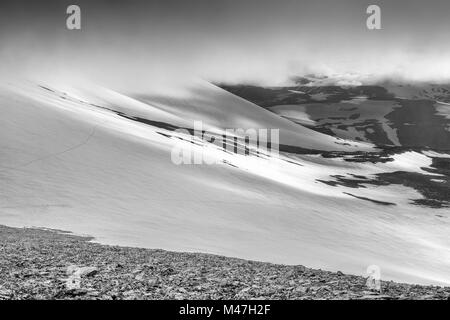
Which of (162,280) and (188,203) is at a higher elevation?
(188,203)

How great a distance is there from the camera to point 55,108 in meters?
70.2

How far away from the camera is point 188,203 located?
141ft

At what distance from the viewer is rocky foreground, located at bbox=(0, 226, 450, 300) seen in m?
11.4

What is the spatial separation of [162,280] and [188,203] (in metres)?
30.0

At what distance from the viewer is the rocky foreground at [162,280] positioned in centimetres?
1144

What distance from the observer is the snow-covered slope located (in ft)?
100

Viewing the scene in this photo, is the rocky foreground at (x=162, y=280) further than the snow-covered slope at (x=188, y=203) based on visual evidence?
No

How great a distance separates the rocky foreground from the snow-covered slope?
378 inches

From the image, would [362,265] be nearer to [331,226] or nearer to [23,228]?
[331,226]

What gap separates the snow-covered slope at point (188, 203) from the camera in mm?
30625

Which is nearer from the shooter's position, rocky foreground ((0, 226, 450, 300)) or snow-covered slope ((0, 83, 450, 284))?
rocky foreground ((0, 226, 450, 300))

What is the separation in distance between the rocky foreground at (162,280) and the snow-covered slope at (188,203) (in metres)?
9.59
